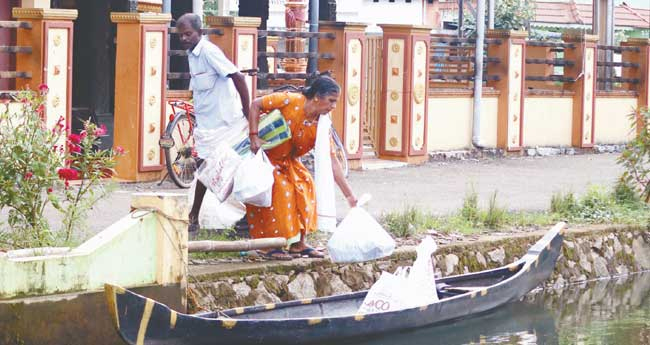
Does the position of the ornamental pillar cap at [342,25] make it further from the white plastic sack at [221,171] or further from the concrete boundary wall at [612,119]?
the white plastic sack at [221,171]

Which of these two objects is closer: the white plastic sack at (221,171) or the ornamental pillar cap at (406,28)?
the white plastic sack at (221,171)

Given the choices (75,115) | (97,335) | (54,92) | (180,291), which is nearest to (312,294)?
(180,291)

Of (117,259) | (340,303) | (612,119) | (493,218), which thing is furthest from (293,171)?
(612,119)

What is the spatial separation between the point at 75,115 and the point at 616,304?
750cm

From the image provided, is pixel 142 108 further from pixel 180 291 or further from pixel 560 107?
pixel 560 107

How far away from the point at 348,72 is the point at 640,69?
691cm

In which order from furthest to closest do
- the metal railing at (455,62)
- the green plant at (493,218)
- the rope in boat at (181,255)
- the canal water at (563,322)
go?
the metal railing at (455,62) < the green plant at (493,218) < the canal water at (563,322) < the rope in boat at (181,255)

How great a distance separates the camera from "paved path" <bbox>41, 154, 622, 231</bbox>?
13344 millimetres

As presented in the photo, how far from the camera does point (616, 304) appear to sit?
12.1 m

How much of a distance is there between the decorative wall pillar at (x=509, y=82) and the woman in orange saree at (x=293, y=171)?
908cm

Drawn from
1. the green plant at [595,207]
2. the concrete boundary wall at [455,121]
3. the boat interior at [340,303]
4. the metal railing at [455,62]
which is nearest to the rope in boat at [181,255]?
the boat interior at [340,303]

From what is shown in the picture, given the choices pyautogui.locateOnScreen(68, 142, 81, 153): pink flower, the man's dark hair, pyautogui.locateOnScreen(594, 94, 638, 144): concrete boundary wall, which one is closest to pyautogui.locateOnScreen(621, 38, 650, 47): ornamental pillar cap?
pyautogui.locateOnScreen(594, 94, 638, 144): concrete boundary wall

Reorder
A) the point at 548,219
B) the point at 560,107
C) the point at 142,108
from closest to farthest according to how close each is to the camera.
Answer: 1. the point at 548,219
2. the point at 142,108
3. the point at 560,107

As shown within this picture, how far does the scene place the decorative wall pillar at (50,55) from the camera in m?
13.4
